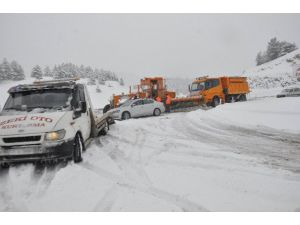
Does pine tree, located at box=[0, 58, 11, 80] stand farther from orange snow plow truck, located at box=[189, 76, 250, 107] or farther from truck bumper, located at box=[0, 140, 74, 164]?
truck bumper, located at box=[0, 140, 74, 164]

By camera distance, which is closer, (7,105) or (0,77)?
(7,105)

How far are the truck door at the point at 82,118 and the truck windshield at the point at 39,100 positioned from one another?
1.24ft

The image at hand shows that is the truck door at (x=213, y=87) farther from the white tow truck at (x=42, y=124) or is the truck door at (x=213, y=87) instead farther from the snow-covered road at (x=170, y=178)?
the white tow truck at (x=42, y=124)

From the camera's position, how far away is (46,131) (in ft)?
17.4

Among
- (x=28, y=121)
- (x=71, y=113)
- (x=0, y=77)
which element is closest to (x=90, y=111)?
(x=71, y=113)

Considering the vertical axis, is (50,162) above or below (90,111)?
below

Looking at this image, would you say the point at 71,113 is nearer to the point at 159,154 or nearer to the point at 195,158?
the point at 159,154

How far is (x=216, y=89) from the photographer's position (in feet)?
66.7

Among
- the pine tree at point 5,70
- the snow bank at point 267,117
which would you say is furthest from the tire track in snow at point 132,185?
the pine tree at point 5,70

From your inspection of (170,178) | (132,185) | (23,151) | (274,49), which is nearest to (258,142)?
(170,178)

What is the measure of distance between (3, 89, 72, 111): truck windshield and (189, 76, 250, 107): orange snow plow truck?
49.1ft

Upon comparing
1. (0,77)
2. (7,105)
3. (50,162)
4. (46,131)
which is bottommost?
(50,162)

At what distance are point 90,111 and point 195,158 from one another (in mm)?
3968
